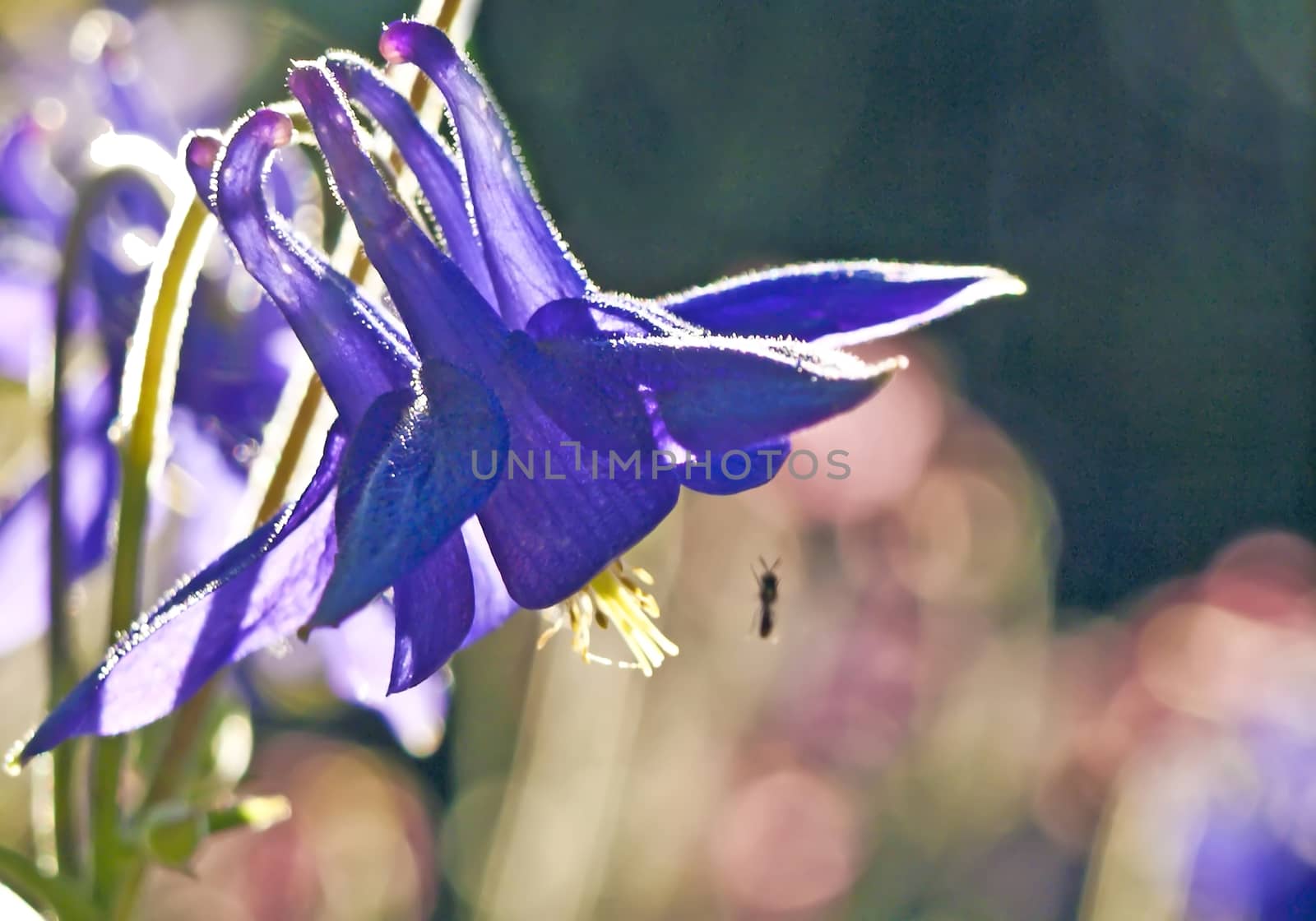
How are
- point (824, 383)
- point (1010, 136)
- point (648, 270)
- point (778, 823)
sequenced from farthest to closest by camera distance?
1. point (1010, 136)
2. point (648, 270)
3. point (778, 823)
4. point (824, 383)

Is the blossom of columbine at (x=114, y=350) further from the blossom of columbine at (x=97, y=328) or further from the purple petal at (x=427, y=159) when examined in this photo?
the purple petal at (x=427, y=159)

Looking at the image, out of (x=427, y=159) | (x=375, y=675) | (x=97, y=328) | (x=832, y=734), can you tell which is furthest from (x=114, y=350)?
(x=832, y=734)

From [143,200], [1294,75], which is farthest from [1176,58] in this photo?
[143,200]

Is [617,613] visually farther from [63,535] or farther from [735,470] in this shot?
[63,535]

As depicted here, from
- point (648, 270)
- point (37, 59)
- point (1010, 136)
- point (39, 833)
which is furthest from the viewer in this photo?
point (1010, 136)

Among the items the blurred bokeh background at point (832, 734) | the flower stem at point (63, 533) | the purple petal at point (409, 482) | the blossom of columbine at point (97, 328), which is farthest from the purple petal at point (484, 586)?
the blossom of columbine at point (97, 328)

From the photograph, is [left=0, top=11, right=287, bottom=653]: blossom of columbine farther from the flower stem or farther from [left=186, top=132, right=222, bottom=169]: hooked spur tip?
[left=186, top=132, right=222, bottom=169]: hooked spur tip

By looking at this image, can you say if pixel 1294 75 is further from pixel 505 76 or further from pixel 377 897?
pixel 377 897
